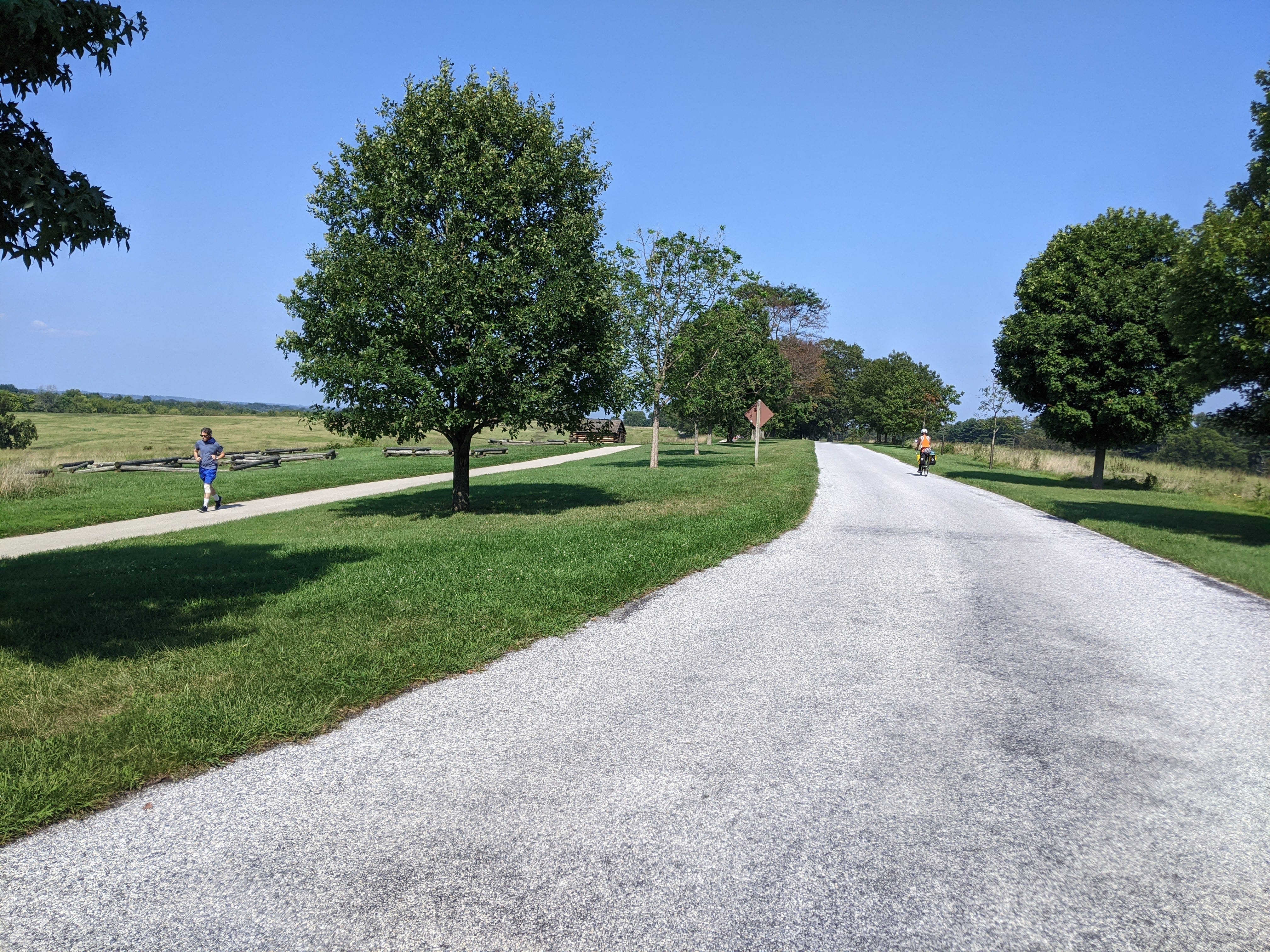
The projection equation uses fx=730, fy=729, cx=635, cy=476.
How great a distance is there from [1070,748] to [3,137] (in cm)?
780

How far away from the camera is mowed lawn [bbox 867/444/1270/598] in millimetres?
10500

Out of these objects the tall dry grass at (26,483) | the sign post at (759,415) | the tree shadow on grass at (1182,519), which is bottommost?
the tree shadow on grass at (1182,519)

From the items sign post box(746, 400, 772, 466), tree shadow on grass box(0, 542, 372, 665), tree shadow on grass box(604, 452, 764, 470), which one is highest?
sign post box(746, 400, 772, 466)

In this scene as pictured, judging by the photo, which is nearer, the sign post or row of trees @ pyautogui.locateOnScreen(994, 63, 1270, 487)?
row of trees @ pyautogui.locateOnScreen(994, 63, 1270, 487)

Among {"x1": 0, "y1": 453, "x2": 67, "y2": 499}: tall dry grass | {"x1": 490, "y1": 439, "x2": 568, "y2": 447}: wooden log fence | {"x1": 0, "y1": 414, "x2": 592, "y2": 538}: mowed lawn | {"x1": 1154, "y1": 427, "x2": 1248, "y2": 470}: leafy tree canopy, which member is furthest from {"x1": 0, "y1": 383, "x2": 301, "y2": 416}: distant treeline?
{"x1": 1154, "y1": 427, "x2": 1248, "y2": 470}: leafy tree canopy

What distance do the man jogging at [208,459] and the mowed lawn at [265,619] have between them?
2.35 metres

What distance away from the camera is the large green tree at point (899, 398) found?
6569 centimetres

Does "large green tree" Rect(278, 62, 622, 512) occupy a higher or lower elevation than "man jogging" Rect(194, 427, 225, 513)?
higher

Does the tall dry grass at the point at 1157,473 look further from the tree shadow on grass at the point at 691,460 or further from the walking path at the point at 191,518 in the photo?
the walking path at the point at 191,518

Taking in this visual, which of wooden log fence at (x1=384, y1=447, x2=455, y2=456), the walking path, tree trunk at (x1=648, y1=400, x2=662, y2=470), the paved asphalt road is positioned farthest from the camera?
wooden log fence at (x1=384, y1=447, x2=455, y2=456)

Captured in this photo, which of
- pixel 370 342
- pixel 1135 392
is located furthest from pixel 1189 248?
pixel 370 342

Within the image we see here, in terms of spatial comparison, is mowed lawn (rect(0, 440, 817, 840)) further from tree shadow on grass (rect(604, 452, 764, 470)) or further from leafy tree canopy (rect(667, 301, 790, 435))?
tree shadow on grass (rect(604, 452, 764, 470))

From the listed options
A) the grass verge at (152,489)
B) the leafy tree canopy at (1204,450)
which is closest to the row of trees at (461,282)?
the grass verge at (152,489)

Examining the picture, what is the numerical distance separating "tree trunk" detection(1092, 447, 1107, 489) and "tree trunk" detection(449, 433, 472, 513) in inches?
840
